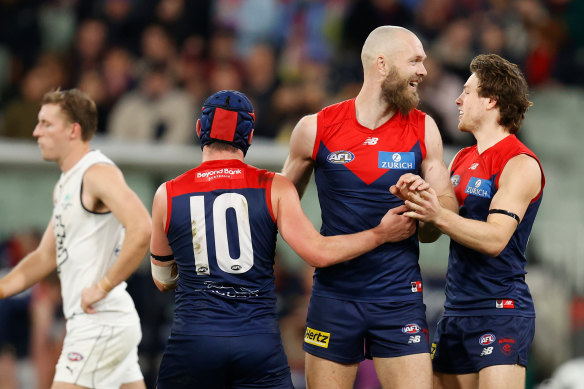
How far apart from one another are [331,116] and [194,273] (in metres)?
1.39

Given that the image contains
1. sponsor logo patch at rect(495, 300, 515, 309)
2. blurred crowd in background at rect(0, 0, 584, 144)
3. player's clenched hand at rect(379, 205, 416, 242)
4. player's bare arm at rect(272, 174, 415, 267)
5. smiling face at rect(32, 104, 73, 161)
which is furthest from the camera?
blurred crowd in background at rect(0, 0, 584, 144)

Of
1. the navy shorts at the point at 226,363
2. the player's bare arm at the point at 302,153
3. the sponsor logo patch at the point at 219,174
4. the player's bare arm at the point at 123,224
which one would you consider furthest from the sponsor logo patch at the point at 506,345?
the player's bare arm at the point at 123,224

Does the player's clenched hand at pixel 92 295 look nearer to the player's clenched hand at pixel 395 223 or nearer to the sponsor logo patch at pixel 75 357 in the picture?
the sponsor logo patch at pixel 75 357

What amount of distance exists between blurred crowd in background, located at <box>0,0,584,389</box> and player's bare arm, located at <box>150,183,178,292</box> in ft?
14.4

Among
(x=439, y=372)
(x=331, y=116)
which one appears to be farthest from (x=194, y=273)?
(x=439, y=372)

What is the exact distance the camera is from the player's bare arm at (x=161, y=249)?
4.91m

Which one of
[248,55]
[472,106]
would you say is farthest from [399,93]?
[248,55]

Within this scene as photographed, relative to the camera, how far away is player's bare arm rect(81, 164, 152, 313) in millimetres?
5930

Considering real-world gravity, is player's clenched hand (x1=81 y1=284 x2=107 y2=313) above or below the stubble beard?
below

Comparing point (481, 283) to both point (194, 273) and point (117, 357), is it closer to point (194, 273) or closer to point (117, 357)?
point (194, 273)

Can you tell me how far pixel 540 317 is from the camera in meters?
9.83

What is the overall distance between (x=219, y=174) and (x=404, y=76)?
4.47 ft

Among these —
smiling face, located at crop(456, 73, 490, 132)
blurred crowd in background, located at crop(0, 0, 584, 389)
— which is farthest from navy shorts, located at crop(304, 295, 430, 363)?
blurred crowd in background, located at crop(0, 0, 584, 389)

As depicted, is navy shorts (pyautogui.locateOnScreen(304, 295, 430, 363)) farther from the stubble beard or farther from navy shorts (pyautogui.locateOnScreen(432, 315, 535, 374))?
the stubble beard
